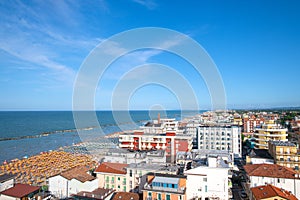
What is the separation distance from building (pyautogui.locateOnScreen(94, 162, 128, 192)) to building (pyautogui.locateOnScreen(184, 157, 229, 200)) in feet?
15.8

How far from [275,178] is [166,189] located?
9.40 m

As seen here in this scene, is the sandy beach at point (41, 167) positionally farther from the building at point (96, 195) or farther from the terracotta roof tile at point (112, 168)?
the building at point (96, 195)

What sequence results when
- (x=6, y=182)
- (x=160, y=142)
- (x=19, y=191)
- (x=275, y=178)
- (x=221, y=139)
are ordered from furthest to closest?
(x=221, y=139)
(x=160, y=142)
(x=275, y=178)
(x=6, y=182)
(x=19, y=191)

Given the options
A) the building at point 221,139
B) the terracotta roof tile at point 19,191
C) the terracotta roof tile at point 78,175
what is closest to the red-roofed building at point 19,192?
the terracotta roof tile at point 19,191

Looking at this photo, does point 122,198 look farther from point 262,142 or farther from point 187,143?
point 262,142

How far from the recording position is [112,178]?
15734 mm

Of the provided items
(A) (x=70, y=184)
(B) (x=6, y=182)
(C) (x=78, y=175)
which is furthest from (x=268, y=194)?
(B) (x=6, y=182)

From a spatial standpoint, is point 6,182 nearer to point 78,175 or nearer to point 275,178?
point 78,175

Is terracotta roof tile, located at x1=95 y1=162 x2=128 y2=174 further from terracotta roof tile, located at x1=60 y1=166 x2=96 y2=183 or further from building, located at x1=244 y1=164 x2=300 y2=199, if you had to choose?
building, located at x1=244 y1=164 x2=300 y2=199

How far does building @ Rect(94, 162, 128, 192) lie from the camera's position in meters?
15.5

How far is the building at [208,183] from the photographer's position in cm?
1353

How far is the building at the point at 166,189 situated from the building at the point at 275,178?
730 cm

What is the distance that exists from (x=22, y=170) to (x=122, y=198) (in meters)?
→ 18.6

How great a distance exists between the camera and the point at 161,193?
1152cm
